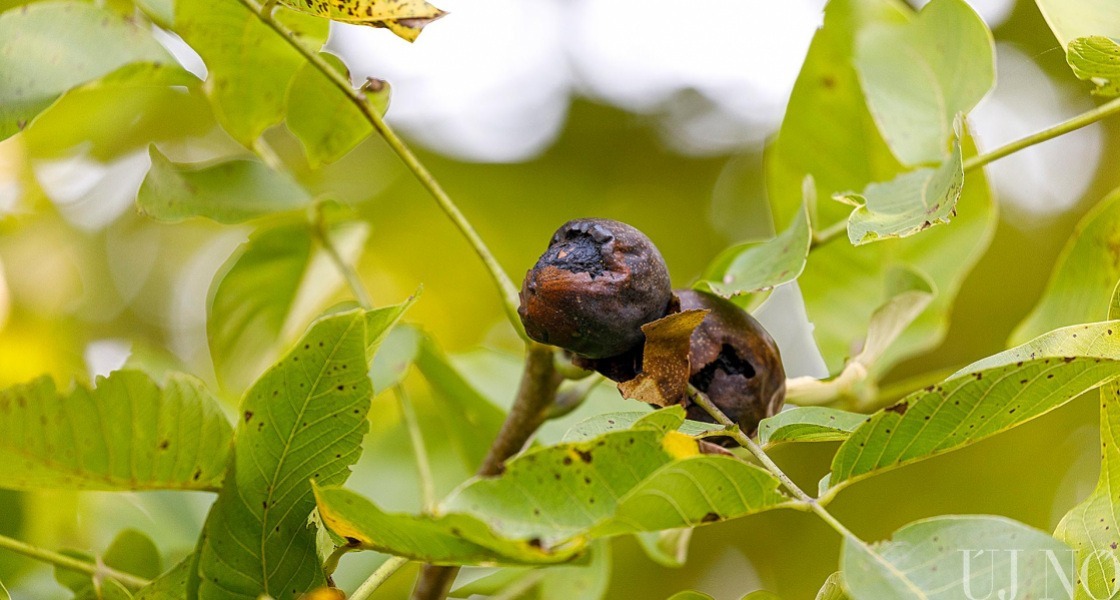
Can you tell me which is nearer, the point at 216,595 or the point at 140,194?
the point at 216,595

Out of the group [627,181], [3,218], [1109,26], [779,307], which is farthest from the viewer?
[627,181]

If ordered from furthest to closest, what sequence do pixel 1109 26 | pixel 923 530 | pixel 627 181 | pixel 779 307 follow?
1. pixel 627 181
2. pixel 779 307
3. pixel 1109 26
4. pixel 923 530

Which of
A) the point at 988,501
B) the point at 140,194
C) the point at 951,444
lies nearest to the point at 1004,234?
the point at 988,501

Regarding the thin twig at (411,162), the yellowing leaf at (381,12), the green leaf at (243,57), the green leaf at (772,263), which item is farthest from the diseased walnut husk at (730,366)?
the green leaf at (243,57)

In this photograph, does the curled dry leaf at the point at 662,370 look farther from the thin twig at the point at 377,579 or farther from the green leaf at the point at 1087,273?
the green leaf at the point at 1087,273

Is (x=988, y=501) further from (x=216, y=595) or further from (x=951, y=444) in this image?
(x=216, y=595)

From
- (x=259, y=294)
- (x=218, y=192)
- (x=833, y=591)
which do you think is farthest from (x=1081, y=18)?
(x=259, y=294)

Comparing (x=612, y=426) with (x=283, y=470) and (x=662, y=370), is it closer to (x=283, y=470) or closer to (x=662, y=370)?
(x=662, y=370)
